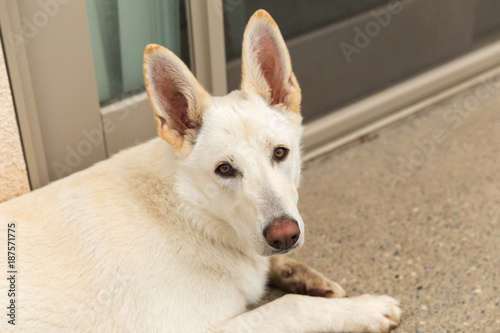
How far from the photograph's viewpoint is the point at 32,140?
325 cm

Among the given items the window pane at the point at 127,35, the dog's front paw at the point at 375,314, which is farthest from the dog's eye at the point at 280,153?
the window pane at the point at 127,35

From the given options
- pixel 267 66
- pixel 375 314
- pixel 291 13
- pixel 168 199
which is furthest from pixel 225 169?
pixel 291 13

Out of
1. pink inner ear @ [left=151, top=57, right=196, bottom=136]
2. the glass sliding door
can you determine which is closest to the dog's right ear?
pink inner ear @ [left=151, top=57, right=196, bottom=136]

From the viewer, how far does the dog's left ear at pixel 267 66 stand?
2650 millimetres

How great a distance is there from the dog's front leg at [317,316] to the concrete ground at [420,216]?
16cm

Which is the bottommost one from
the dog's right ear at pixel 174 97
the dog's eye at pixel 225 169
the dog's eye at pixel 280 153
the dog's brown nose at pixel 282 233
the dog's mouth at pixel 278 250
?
the dog's mouth at pixel 278 250

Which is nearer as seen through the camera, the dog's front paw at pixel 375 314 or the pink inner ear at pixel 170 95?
the pink inner ear at pixel 170 95

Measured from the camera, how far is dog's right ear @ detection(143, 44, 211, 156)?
2529 millimetres

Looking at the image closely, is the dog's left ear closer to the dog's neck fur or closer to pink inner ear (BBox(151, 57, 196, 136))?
pink inner ear (BBox(151, 57, 196, 136))

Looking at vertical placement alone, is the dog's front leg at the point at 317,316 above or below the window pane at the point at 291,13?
below

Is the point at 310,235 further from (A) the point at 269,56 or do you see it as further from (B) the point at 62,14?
(B) the point at 62,14

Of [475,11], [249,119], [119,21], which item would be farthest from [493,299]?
[475,11]

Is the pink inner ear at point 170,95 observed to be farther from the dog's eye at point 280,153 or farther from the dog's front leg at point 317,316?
the dog's front leg at point 317,316

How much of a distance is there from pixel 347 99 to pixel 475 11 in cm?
138
